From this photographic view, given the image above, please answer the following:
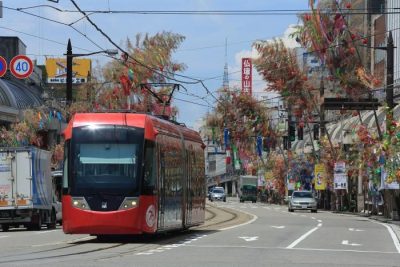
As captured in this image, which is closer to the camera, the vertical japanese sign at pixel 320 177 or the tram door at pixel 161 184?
the tram door at pixel 161 184

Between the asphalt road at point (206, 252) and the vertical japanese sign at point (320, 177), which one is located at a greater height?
the vertical japanese sign at point (320, 177)

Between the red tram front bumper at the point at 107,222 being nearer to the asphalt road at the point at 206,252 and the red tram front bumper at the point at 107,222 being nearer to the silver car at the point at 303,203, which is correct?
the asphalt road at the point at 206,252

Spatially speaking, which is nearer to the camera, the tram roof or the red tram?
the red tram

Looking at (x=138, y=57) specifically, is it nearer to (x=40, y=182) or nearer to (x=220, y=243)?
(x=40, y=182)

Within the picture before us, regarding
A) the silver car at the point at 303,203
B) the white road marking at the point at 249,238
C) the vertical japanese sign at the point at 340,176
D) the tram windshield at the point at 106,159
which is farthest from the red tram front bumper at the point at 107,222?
the silver car at the point at 303,203

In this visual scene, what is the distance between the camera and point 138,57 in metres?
52.1

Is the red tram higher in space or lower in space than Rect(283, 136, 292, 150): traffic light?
lower

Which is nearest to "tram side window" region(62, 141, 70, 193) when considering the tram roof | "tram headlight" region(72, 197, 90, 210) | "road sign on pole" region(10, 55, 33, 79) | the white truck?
the tram roof

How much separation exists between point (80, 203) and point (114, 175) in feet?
3.59

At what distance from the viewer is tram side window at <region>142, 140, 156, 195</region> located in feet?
70.4

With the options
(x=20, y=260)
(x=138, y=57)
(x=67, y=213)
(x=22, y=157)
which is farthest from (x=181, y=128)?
(x=138, y=57)

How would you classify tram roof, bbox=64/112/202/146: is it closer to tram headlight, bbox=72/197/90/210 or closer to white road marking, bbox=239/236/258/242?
tram headlight, bbox=72/197/90/210

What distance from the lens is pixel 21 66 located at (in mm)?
45125

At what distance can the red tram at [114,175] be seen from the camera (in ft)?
69.1
